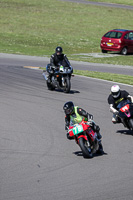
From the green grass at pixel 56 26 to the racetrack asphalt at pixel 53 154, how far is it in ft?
45.7

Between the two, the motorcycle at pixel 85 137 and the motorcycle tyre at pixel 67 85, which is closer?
the motorcycle at pixel 85 137

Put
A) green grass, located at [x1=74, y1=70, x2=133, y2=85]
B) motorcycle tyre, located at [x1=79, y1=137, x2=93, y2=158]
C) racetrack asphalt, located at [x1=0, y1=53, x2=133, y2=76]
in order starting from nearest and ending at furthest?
1. motorcycle tyre, located at [x1=79, y1=137, x2=93, y2=158]
2. green grass, located at [x1=74, y1=70, x2=133, y2=85]
3. racetrack asphalt, located at [x1=0, y1=53, x2=133, y2=76]

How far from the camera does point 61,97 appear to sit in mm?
16609

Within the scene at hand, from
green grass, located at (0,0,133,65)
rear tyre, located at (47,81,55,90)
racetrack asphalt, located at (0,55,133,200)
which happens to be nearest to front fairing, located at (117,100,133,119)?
racetrack asphalt, located at (0,55,133,200)

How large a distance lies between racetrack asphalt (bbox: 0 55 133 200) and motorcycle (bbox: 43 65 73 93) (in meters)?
0.41

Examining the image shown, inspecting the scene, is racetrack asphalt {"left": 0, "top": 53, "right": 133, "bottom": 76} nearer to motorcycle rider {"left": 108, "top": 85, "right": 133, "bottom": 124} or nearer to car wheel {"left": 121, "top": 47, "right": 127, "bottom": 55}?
car wheel {"left": 121, "top": 47, "right": 127, "bottom": 55}

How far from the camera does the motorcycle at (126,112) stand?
36.1 ft

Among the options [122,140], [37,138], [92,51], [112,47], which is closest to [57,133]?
[37,138]

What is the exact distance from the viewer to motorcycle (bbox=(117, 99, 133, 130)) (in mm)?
10992

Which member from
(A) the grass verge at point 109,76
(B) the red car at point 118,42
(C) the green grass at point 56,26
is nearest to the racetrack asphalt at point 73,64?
(A) the grass verge at point 109,76

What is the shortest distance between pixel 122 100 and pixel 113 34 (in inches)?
931

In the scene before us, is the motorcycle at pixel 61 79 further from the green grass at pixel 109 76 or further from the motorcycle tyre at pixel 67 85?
the green grass at pixel 109 76

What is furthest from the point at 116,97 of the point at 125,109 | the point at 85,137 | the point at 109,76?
the point at 109,76

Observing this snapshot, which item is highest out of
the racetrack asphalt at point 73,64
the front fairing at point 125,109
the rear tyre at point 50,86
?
the front fairing at point 125,109
